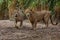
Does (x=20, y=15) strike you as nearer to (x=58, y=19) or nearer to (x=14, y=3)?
(x=14, y=3)

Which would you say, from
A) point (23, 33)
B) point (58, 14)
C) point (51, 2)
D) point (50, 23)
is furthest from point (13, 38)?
point (58, 14)

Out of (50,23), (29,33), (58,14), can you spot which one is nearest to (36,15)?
(29,33)

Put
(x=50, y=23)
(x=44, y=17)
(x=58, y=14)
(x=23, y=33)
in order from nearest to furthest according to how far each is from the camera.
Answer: (x=23, y=33), (x=44, y=17), (x=50, y=23), (x=58, y=14)

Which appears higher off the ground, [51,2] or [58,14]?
[51,2]

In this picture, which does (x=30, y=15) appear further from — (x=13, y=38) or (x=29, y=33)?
(x=13, y=38)

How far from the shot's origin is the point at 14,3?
33.3 feet

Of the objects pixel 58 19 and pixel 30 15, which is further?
pixel 58 19

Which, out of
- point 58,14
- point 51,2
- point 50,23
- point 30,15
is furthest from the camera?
point 58,14

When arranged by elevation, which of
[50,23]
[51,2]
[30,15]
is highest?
[51,2]

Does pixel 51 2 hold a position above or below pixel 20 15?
above

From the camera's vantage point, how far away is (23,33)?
7.36 metres

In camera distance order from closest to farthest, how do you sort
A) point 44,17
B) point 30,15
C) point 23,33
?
point 23,33 → point 30,15 → point 44,17

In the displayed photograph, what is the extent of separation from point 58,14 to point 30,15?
2.84 meters

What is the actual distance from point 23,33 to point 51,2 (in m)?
1.52
